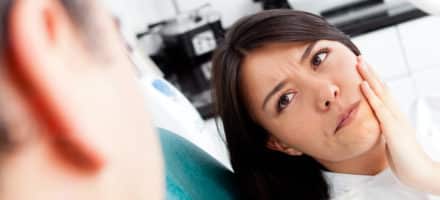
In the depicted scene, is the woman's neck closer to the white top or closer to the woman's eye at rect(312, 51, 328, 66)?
the white top

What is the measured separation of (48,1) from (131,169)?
0.06 metres

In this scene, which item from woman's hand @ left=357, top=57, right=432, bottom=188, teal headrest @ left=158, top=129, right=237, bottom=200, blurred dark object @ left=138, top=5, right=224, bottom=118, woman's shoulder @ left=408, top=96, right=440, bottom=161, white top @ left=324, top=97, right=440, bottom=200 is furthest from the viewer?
blurred dark object @ left=138, top=5, right=224, bottom=118

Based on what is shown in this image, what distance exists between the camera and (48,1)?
0.16 metres

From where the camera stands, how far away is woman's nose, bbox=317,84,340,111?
2.39ft

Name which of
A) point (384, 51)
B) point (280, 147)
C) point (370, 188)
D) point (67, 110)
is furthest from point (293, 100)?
point (384, 51)

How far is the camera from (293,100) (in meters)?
0.76

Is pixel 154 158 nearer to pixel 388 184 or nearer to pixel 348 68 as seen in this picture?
pixel 348 68

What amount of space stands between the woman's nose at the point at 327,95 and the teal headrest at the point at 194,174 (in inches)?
7.7

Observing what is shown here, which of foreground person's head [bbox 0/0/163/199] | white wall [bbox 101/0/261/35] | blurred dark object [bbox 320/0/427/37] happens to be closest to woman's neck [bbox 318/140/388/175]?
foreground person's head [bbox 0/0/163/199]

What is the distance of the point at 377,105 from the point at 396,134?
0.18 ft

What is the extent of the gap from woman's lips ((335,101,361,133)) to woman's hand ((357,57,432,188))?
31 millimetres

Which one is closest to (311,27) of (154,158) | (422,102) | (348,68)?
(348,68)

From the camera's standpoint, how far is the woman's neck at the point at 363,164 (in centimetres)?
85

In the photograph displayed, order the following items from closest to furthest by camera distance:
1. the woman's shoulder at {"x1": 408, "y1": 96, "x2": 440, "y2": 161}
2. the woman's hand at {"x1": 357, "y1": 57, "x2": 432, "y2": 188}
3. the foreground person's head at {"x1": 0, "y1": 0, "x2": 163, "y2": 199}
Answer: the foreground person's head at {"x1": 0, "y1": 0, "x2": 163, "y2": 199}
the woman's hand at {"x1": 357, "y1": 57, "x2": 432, "y2": 188}
the woman's shoulder at {"x1": 408, "y1": 96, "x2": 440, "y2": 161}
